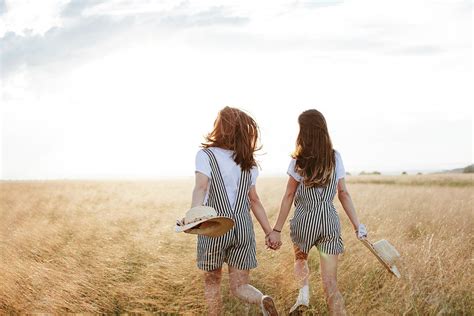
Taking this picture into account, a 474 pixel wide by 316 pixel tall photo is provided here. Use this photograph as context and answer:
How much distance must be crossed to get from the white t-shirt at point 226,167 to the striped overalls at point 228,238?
0.09 ft

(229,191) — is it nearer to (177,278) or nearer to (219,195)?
(219,195)

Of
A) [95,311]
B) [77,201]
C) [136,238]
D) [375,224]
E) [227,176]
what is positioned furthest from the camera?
[77,201]

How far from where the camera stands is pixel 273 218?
11938mm

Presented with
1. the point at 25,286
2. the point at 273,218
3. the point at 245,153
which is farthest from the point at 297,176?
the point at 273,218

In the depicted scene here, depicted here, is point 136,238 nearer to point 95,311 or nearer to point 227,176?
point 95,311

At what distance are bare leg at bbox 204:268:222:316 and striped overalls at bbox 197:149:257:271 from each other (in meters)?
0.10

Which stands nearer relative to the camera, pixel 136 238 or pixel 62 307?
pixel 62 307

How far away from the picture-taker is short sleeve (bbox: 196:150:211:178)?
4164 millimetres

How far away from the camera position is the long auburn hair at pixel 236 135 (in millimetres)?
4221

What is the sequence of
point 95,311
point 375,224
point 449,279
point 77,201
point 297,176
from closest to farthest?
1. point 297,176
2. point 95,311
3. point 449,279
4. point 375,224
5. point 77,201

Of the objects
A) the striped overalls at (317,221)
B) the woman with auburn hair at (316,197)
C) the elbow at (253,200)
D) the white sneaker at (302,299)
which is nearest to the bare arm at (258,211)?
the elbow at (253,200)

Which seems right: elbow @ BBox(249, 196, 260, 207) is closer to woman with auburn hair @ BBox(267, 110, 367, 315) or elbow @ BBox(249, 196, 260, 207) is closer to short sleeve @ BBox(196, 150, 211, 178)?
woman with auburn hair @ BBox(267, 110, 367, 315)

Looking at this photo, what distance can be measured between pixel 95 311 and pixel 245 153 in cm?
224

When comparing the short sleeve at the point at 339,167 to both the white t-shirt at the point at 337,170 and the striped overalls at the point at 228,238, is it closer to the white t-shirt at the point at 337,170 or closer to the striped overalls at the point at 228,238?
the white t-shirt at the point at 337,170
